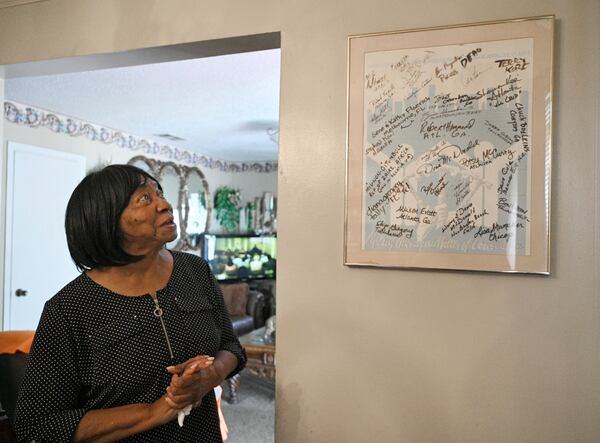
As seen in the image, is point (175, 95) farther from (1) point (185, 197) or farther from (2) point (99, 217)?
(2) point (99, 217)

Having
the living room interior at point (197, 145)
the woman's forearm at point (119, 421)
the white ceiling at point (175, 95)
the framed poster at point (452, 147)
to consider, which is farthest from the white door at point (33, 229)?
the framed poster at point (452, 147)

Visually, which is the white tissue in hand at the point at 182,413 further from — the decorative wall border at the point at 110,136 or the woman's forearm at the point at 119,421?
the decorative wall border at the point at 110,136

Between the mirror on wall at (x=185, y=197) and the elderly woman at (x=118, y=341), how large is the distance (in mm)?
4057

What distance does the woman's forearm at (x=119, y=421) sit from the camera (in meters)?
1.08

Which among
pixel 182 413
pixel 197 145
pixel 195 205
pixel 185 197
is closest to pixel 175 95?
pixel 197 145

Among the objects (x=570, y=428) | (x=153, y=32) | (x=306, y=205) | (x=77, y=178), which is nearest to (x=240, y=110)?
(x=77, y=178)

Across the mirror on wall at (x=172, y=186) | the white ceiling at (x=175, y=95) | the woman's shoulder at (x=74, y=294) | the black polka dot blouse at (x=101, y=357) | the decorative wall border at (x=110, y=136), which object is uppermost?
the white ceiling at (x=175, y=95)

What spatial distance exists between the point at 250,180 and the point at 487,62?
5583mm

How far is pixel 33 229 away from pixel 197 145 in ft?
7.29

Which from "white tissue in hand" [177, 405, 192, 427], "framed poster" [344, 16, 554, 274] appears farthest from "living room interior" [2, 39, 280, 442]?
"white tissue in hand" [177, 405, 192, 427]

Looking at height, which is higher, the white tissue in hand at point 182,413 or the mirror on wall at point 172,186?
the mirror on wall at point 172,186

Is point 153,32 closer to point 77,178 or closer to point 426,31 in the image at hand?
point 426,31

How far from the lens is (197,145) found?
5.57 meters

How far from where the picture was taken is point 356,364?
4.56ft
